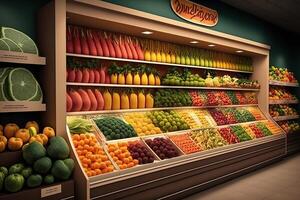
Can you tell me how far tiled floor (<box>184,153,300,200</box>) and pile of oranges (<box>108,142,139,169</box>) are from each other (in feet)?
4.05

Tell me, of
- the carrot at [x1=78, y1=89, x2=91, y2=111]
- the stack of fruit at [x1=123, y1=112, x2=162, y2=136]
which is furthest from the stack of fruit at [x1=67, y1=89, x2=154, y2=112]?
the stack of fruit at [x1=123, y1=112, x2=162, y2=136]

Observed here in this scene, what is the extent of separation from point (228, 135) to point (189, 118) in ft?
2.91

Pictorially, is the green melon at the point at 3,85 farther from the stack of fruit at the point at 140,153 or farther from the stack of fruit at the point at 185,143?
the stack of fruit at the point at 185,143

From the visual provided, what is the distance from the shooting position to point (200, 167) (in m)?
4.54

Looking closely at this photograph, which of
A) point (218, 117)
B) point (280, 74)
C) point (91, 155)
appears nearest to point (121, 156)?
point (91, 155)

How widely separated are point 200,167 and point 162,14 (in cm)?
257

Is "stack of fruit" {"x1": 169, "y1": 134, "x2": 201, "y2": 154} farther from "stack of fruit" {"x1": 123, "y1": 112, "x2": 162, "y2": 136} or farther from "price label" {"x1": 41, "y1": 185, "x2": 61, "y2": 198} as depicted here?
"price label" {"x1": 41, "y1": 185, "x2": 61, "y2": 198}

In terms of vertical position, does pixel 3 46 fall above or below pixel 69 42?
below

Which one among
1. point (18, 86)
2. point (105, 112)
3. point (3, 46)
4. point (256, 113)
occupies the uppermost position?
point (3, 46)

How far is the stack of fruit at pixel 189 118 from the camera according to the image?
5.37 metres

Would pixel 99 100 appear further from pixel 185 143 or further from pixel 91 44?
pixel 185 143

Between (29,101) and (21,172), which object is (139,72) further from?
(21,172)

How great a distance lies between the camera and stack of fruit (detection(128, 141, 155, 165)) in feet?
12.7

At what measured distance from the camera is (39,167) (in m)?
2.86
